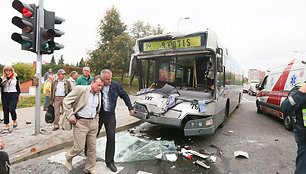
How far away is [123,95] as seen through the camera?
3525mm

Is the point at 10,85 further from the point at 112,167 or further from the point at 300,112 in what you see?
the point at 300,112

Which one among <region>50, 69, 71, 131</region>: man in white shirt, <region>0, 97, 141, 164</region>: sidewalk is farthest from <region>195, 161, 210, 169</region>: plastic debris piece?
<region>50, 69, 71, 131</region>: man in white shirt

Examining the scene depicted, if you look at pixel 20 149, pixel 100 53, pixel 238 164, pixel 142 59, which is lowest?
pixel 238 164

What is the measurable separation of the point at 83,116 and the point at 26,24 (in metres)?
3.03

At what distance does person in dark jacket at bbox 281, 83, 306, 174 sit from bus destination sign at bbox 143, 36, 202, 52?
9.41ft

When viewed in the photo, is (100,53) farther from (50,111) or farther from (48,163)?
(48,163)

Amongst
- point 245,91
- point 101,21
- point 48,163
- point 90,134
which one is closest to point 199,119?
point 90,134

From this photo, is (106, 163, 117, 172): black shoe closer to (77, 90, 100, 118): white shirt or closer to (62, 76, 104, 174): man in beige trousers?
(62, 76, 104, 174): man in beige trousers

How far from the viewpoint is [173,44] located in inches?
200

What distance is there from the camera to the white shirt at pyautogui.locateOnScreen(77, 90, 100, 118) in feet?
9.64

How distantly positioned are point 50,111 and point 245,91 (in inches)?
1417

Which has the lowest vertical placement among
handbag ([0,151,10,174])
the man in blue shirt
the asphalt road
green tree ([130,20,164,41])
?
the asphalt road

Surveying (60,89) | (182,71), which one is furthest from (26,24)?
(182,71)

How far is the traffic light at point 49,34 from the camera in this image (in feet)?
14.5
